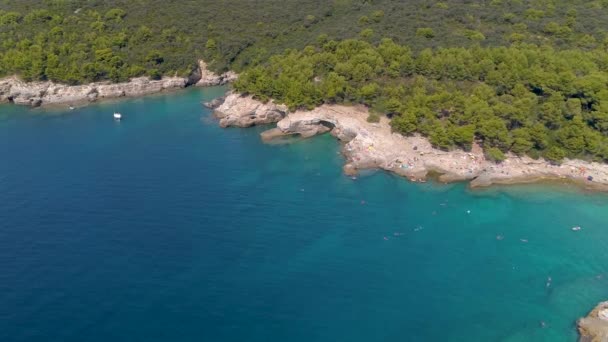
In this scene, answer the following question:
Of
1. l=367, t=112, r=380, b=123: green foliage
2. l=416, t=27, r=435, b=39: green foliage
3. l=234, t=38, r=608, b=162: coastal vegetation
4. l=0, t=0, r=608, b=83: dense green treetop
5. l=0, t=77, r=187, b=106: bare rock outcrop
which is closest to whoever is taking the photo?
l=234, t=38, r=608, b=162: coastal vegetation

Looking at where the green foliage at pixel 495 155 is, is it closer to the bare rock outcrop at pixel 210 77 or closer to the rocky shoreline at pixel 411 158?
the rocky shoreline at pixel 411 158

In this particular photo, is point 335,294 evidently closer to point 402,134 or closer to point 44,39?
point 402,134

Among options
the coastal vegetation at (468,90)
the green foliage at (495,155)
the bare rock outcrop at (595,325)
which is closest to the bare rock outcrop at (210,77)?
the coastal vegetation at (468,90)

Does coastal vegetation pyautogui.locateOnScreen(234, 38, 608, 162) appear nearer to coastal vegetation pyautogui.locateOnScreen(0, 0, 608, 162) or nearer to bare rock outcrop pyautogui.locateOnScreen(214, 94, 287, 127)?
coastal vegetation pyautogui.locateOnScreen(0, 0, 608, 162)

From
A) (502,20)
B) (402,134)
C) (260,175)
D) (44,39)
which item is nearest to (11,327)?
(260,175)

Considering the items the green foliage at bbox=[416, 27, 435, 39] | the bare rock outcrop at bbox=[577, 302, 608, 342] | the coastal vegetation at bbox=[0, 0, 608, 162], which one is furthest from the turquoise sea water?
the green foliage at bbox=[416, 27, 435, 39]
